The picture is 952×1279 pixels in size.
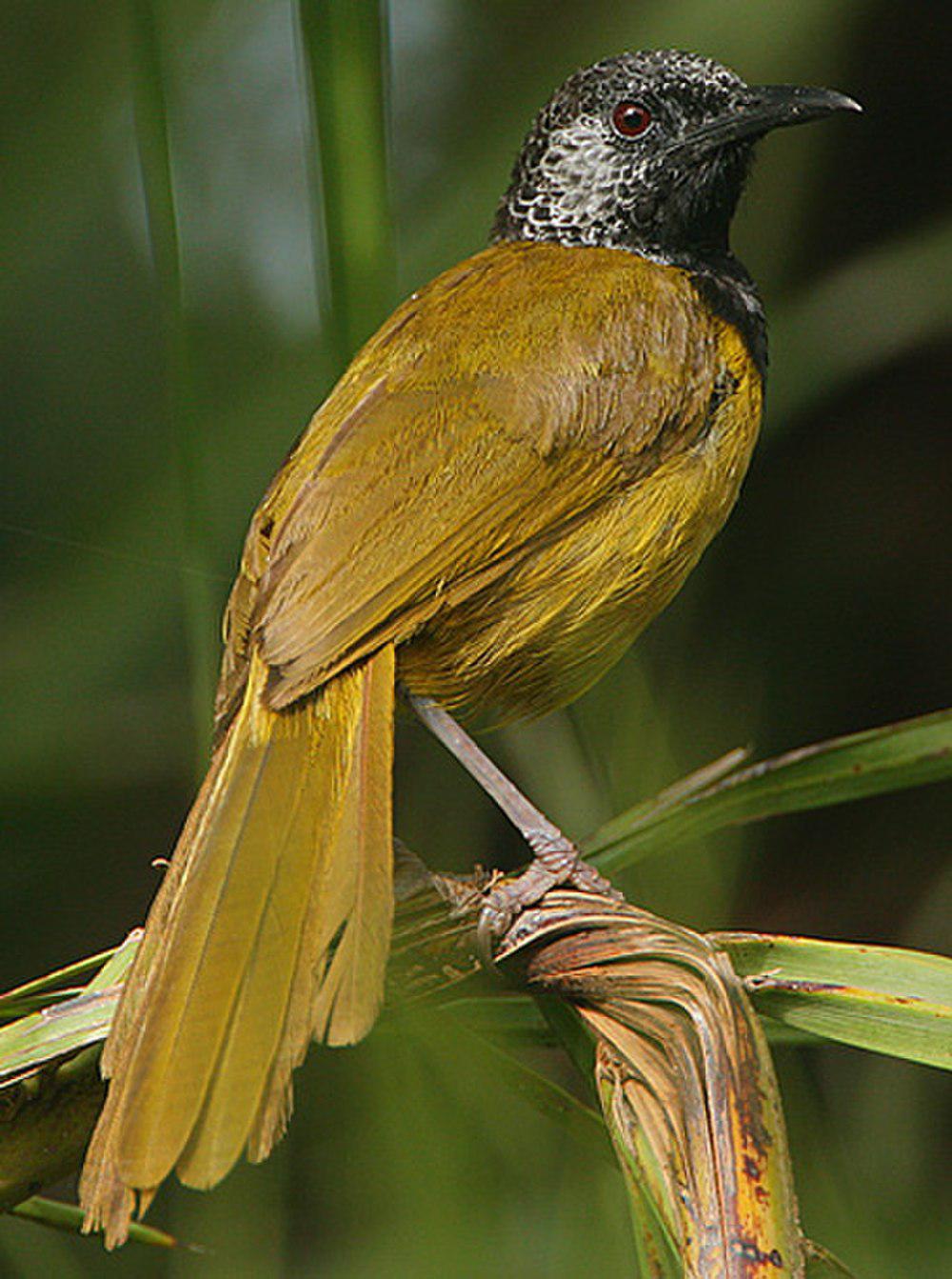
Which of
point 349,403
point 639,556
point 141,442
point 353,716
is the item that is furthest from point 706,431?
point 141,442

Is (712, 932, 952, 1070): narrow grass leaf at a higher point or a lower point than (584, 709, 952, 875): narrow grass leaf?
lower

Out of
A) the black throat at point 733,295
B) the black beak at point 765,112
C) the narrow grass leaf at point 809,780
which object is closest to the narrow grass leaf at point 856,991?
the narrow grass leaf at point 809,780

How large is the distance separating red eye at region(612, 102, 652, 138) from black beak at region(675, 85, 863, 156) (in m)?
0.07

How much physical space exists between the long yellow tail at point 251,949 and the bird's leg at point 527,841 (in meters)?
0.17

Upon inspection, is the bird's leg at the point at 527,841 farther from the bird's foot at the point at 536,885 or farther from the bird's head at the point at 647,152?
the bird's head at the point at 647,152

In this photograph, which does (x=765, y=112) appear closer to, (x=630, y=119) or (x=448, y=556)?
(x=630, y=119)

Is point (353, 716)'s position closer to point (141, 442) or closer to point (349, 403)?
point (349, 403)

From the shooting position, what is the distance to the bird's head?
91.1 inches

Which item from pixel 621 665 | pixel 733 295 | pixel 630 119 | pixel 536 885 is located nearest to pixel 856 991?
pixel 536 885

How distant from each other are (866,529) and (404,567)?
133 centimetres

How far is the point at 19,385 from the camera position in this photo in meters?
3.20

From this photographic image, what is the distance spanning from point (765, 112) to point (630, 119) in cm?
23

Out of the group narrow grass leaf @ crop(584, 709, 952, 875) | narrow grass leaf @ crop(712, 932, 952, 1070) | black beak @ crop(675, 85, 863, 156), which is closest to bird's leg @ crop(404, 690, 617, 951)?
narrow grass leaf @ crop(584, 709, 952, 875)

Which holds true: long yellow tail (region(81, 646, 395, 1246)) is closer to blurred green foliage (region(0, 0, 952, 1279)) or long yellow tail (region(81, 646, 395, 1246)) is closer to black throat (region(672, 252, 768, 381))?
blurred green foliage (region(0, 0, 952, 1279))
